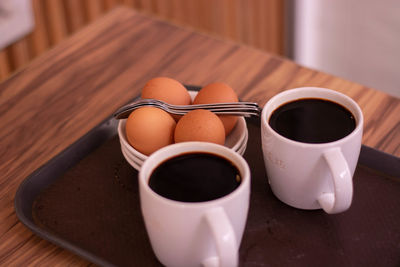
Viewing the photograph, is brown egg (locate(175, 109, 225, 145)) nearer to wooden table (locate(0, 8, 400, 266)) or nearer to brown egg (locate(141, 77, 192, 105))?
brown egg (locate(141, 77, 192, 105))

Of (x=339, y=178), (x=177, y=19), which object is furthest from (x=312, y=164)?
(x=177, y=19)

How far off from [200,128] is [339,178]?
0.17 m

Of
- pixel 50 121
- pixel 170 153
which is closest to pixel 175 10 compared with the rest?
pixel 50 121

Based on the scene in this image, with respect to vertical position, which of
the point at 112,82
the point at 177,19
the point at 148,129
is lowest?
the point at 177,19

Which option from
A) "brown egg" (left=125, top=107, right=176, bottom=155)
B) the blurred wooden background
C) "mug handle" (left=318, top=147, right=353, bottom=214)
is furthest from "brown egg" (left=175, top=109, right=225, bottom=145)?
the blurred wooden background

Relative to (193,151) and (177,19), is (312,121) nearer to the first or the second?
(193,151)

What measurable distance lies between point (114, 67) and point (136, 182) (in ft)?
1.14

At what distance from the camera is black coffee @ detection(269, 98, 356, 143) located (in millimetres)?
608

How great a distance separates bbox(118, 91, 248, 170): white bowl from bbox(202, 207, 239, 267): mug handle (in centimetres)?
17

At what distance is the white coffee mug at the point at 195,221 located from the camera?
1.60 feet

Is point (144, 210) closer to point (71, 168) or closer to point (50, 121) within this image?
point (71, 168)

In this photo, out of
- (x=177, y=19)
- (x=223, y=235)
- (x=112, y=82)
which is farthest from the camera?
(x=177, y=19)

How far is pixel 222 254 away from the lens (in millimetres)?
479

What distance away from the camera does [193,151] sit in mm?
585
